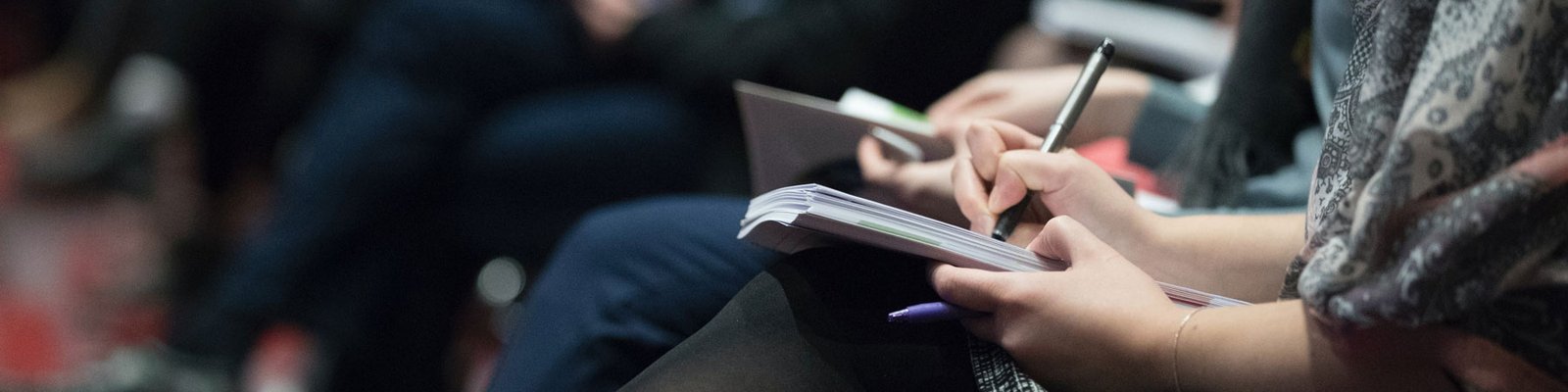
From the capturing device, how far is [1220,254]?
2.00 feet

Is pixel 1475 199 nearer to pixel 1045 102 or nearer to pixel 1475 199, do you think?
pixel 1475 199

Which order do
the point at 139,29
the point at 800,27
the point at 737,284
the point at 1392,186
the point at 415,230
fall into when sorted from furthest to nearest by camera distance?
the point at 139,29 < the point at 415,230 < the point at 800,27 < the point at 737,284 < the point at 1392,186

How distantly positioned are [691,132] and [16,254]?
112 cm

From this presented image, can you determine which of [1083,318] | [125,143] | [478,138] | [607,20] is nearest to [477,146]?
[478,138]

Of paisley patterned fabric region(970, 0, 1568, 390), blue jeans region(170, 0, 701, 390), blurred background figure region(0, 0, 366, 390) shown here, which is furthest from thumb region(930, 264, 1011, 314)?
blurred background figure region(0, 0, 366, 390)

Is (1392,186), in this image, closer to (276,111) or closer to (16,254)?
(276,111)

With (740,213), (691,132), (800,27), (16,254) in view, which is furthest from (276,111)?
(740,213)

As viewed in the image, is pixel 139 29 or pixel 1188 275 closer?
pixel 1188 275

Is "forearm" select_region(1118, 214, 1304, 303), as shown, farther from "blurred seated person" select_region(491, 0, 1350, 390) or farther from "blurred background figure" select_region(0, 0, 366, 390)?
"blurred background figure" select_region(0, 0, 366, 390)

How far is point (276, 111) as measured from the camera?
1.86 meters

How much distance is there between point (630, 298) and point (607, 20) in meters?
0.81

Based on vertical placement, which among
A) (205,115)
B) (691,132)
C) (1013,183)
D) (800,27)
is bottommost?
(205,115)

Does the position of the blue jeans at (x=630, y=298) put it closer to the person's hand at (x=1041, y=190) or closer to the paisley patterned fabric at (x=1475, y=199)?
the person's hand at (x=1041, y=190)

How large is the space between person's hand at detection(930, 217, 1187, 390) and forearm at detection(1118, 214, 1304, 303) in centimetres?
11
